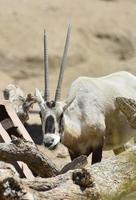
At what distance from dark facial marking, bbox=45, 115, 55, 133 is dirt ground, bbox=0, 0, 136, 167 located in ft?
31.4

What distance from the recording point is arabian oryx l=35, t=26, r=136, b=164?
9.13 meters

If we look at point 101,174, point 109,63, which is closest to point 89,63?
point 109,63

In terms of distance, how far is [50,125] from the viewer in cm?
896

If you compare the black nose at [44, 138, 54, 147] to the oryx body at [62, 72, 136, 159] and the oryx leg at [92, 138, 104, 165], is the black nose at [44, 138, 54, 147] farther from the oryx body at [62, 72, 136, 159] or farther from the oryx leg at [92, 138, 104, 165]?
the oryx leg at [92, 138, 104, 165]

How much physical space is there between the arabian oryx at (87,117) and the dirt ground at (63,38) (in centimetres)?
814

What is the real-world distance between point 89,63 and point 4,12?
2886 millimetres

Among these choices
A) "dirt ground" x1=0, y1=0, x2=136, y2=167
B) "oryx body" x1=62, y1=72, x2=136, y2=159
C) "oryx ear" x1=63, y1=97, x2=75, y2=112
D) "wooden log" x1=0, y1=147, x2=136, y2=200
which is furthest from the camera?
"dirt ground" x1=0, y1=0, x2=136, y2=167

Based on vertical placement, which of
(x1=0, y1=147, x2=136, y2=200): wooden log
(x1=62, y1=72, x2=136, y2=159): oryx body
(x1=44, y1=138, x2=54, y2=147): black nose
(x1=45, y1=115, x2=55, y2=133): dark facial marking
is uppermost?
(x1=0, y1=147, x2=136, y2=200): wooden log

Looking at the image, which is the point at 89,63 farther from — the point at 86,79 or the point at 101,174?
the point at 101,174

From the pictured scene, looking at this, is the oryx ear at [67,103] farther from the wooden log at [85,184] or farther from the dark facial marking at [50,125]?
the wooden log at [85,184]

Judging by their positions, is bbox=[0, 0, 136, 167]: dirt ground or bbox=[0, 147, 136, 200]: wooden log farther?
bbox=[0, 0, 136, 167]: dirt ground

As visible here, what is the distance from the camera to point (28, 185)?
18.7 feet

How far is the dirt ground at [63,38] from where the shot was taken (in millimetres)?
20016

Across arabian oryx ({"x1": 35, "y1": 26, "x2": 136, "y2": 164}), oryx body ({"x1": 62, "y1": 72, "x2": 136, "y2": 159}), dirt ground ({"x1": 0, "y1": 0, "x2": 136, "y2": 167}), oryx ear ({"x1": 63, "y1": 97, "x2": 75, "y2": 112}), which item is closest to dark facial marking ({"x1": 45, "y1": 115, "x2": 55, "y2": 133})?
arabian oryx ({"x1": 35, "y1": 26, "x2": 136, "y2": 164})
